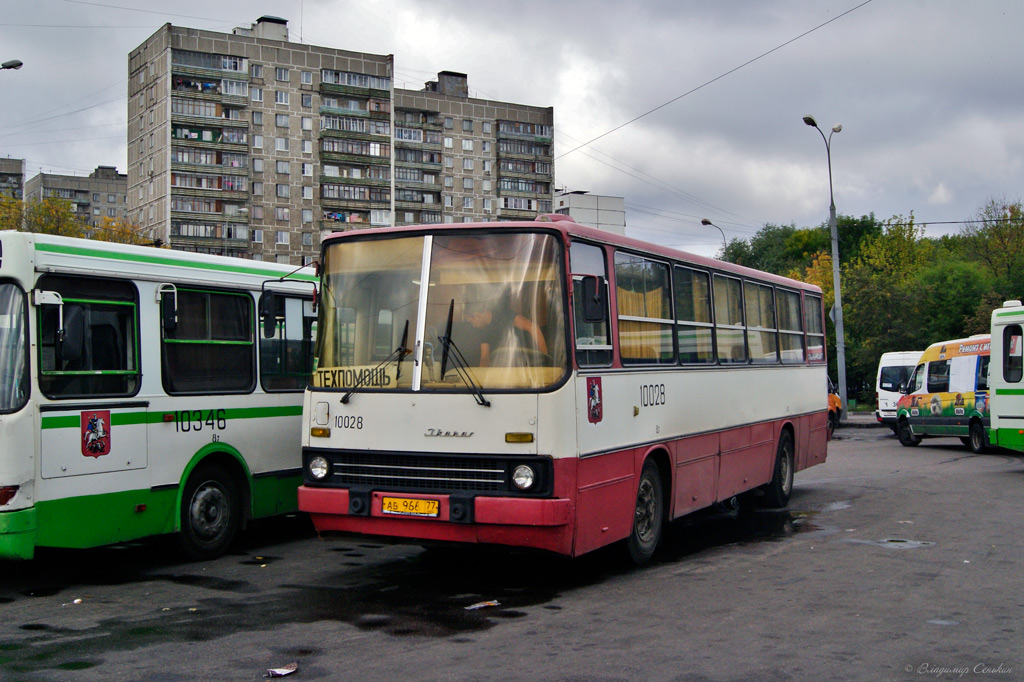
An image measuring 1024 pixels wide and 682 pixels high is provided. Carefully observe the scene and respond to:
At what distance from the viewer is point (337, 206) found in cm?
8419

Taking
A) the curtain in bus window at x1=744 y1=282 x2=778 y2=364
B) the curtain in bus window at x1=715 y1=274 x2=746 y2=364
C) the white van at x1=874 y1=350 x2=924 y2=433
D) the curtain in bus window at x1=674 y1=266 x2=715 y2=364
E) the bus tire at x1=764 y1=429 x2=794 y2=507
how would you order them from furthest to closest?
the white van at x1=874 y1=350 x2=924 y2=433
the bus tire at x1=764 y1=429 x2=794 y2=507
the curtain in bus window at x1=744 y1=282 x2=778 y2=364
the curtain in bus window at x1=715 y1=274 x2=746 y2=364
the curtain in bus window at x1=674 y1=266 x2=715 y2=364

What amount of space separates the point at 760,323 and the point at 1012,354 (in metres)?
7.62

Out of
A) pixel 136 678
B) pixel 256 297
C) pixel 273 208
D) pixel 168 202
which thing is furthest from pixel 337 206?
pixel 136 678

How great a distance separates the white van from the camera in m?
31.4

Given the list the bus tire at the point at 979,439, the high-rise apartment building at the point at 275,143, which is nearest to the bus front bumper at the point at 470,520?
the bus tire at the point at 979,439

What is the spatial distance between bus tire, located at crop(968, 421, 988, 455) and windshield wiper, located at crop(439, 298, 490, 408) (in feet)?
63.9

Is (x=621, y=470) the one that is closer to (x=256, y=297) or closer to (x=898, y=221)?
(x=256, y=297)

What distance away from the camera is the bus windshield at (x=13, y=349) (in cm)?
830

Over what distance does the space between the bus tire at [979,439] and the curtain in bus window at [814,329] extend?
9.39m

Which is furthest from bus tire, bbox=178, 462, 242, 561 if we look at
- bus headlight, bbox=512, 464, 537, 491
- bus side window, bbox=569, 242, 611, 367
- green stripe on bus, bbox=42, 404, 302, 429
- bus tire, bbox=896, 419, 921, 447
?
bus tire, bbox=896, 419, 921, 447

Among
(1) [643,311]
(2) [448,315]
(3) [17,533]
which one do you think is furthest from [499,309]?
(3) [17,533]

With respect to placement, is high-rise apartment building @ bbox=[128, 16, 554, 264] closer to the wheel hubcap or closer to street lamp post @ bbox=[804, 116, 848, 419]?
street lamp post @ bbox=[804, 116, 848, 419]

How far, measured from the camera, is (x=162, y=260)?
984 centimetres

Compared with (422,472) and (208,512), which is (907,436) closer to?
(208,512)
